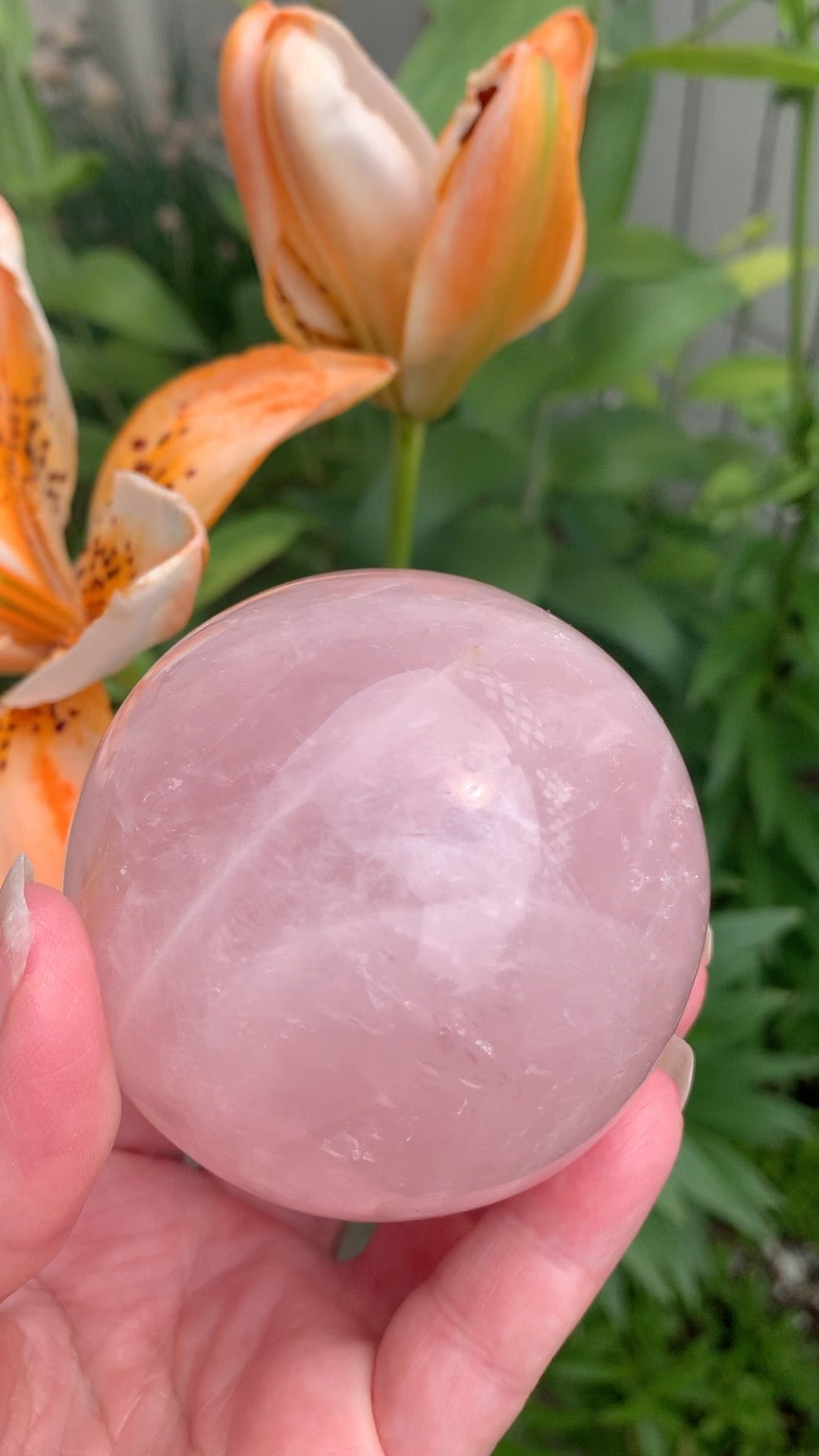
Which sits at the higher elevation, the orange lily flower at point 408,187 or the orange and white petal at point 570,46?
the orange and white petal at point 570,46

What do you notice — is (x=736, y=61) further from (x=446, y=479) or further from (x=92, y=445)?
(x=92, y=445)

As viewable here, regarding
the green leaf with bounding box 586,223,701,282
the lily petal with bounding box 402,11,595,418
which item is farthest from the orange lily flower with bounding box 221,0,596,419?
the green leaf with bounding box 586,223,701,282

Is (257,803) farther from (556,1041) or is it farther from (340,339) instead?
(340,339)

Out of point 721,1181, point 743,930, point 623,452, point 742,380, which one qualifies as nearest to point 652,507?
point 742,380

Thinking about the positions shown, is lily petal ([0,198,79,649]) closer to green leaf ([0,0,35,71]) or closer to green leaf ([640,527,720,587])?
green leaf ([0,0,35,71])

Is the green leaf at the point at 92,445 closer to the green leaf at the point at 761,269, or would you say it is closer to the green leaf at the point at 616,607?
the green leaf at the point at 616,607

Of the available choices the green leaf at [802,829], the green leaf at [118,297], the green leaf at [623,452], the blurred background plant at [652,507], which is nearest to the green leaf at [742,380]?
the blurred background plant at [652,507]
